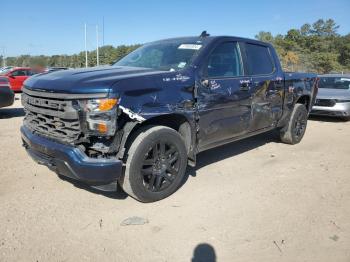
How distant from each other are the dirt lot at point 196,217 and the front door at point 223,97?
0.66m

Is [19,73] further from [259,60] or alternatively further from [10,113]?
[259,60]

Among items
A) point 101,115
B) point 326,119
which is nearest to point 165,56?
point 101,115

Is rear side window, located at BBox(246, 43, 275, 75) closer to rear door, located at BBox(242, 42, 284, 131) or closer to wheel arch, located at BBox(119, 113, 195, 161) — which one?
rear door, located at BBox(242, 42, 284, 131)

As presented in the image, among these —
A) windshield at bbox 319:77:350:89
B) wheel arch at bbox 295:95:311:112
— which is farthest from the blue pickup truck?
windshield at bbox 319:77:350:89

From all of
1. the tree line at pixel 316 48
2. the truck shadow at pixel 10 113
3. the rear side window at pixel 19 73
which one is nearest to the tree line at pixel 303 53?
the tree line at pixel 316 48

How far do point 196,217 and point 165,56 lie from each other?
2112mm

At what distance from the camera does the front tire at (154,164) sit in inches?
137

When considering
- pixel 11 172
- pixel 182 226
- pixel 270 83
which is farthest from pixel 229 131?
pixel 11 172

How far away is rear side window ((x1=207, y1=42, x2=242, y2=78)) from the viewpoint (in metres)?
4.27

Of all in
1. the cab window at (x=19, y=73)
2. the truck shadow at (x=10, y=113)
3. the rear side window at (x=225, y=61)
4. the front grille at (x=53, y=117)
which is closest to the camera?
the front grille at (x=53, y=117)

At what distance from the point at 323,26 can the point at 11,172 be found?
239 ft

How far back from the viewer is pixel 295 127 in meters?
6.66

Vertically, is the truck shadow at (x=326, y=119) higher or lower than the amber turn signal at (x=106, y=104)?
lower

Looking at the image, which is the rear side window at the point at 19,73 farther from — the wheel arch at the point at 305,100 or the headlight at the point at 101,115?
the headlight at the point at 101,115
